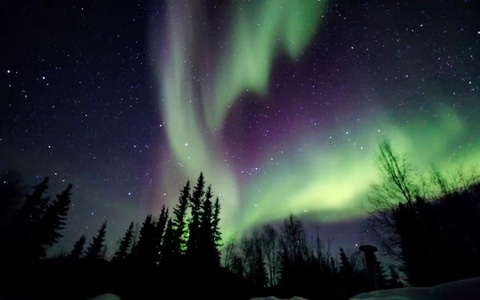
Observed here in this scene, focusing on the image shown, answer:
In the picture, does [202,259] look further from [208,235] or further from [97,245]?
[97,245]

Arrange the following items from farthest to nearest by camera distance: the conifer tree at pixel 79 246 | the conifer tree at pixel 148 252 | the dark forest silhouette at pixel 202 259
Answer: the conifer tree at pixel 79 246 → the conifer tree at pixel 148 252 → the dark forest silhouette at pixel 202 259

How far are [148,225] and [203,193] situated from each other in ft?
46.7

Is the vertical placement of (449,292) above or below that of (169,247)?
below

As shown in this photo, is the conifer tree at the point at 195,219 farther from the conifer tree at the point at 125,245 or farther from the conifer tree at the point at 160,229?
the conifer tree at the point at 125,245

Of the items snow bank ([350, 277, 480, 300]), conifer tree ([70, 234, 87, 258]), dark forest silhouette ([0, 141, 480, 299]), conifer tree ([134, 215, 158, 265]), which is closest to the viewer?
snow bank ([350, 277, 480, 300])

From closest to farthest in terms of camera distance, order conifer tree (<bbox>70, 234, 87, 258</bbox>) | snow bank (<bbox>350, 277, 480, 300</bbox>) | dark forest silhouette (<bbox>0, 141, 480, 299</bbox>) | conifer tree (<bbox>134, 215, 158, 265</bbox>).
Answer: snow bank (<bbox>350, 277, 480, 300</bbox>) < dark forest silhouette (<bbox>0, 141, 480, 299</bbox>) < conifer tree (<bbox>134, 215, 158, 265</bbox>) < conifer tree (<bbox>70, 234, 87, 258</bbox>)

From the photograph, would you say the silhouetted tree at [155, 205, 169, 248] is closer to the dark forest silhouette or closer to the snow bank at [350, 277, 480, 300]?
the dark forest silhouette

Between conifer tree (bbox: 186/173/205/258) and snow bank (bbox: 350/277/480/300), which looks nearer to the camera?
snow bank (bbox: 350/277/480/300)

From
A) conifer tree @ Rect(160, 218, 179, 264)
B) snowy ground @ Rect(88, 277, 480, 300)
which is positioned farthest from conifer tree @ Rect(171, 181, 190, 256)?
snowy ground @ Rect(88, 277, 480, 300)

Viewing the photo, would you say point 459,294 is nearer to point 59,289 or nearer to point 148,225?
point 59,289

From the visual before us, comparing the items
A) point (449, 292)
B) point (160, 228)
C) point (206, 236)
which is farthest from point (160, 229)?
point (449, 292)

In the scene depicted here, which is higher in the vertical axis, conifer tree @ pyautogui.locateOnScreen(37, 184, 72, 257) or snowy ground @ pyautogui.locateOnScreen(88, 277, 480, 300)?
conifer tree @ pyautogui.locateOnScreen(37, 184, 72, 257)

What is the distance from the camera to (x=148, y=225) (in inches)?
1965

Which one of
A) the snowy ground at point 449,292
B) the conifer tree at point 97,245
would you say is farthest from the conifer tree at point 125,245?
the snowy ground at point 449,292
